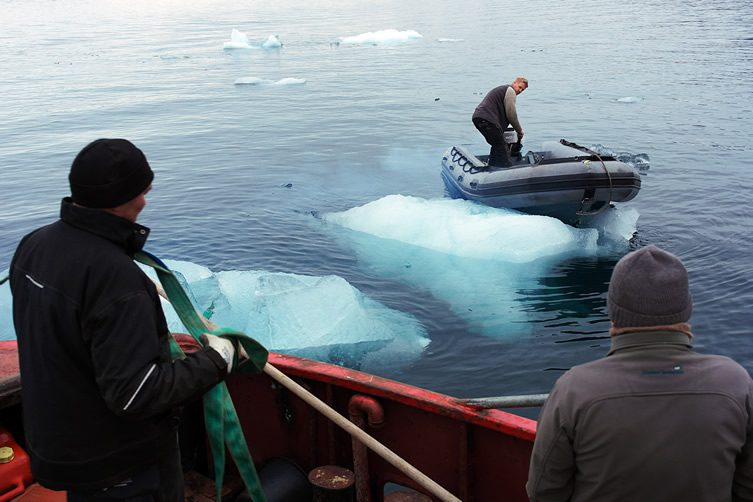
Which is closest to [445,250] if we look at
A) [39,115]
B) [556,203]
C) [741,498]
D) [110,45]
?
[556,203]

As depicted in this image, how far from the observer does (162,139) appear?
65.8ft

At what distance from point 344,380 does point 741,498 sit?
7.86 ft

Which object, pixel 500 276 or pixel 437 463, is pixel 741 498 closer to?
pixel 437 463

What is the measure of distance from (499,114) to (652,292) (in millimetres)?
9996

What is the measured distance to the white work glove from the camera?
8.27 ft

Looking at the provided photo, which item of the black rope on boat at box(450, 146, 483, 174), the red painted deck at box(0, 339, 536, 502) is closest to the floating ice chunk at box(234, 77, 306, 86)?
the black rope on boat at box(450, 146, 483, 174)

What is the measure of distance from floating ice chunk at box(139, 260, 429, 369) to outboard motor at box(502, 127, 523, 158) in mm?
5049

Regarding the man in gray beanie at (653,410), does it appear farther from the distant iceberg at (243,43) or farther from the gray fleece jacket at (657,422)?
the distant iceberg at (243,43)

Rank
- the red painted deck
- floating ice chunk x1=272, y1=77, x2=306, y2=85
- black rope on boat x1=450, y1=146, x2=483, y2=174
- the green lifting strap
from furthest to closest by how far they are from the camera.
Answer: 1. floating ice chunk x1=272, y1=77, x2=306, y2=85
2. black rope on boat x1=450, y1=146, x2=483, y2=174
3. the red painted deck
4. the green lifting strap

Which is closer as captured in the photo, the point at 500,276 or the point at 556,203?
the point at 500,276

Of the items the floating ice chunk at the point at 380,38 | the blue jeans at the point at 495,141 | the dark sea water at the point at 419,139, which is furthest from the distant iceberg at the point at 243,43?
the blue jeans at the point at 495,141

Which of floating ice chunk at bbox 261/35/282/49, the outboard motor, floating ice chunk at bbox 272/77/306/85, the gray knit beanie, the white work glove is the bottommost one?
the outboard motor

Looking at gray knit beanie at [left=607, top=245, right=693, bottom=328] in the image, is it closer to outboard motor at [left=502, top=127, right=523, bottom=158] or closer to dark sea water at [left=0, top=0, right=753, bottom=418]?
dark sea water at [left=0, top=0, right=753, bottom=418]

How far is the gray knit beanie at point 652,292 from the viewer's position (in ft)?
6.44
